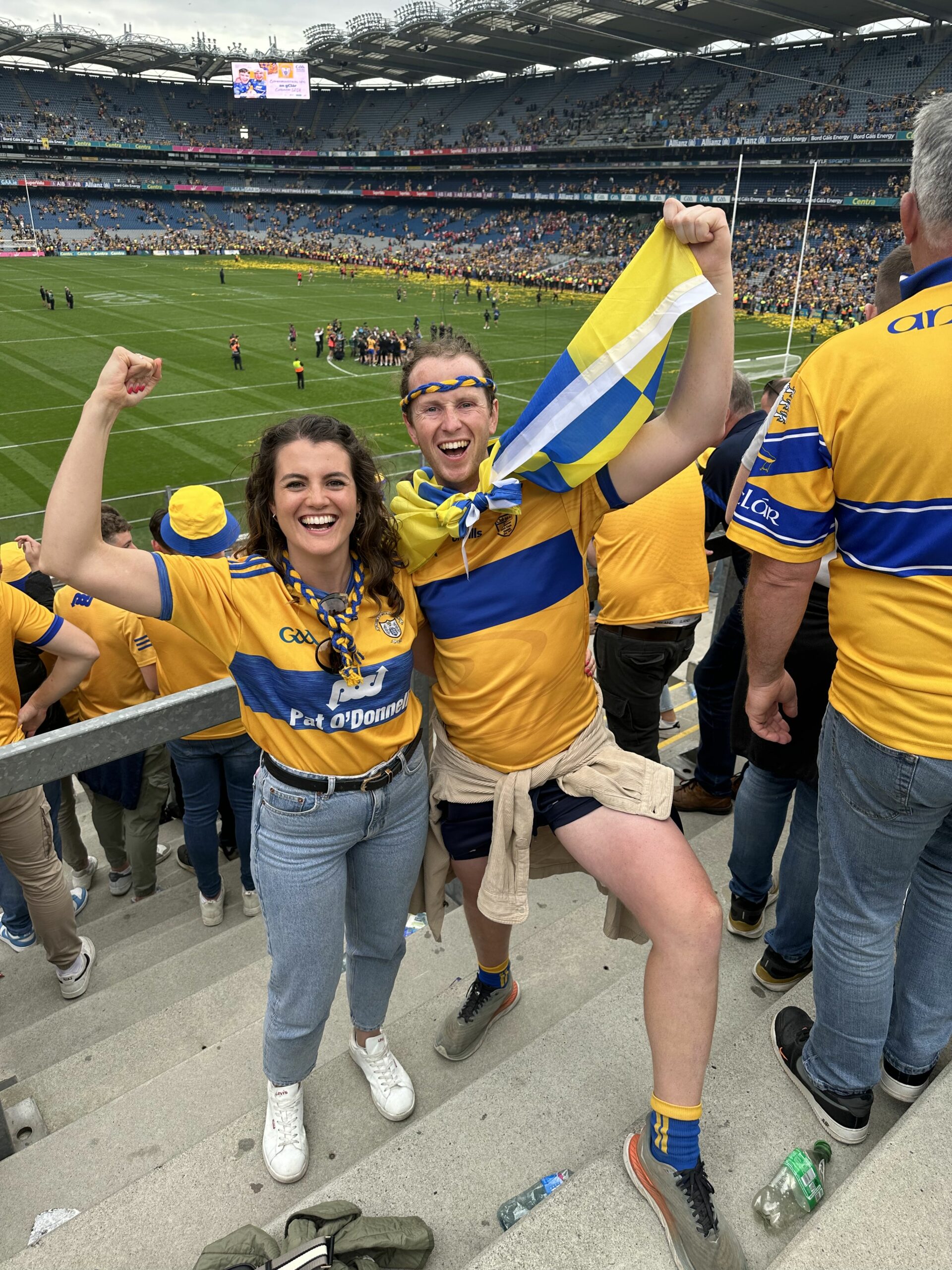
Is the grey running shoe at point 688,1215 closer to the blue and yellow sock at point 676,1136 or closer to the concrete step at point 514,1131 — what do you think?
the blue and yellow sock at point 676,1136

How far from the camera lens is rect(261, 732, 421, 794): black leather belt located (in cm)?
202

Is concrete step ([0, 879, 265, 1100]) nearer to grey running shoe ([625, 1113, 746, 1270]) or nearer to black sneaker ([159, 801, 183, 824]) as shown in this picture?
black sneaker ([159, 801, 183, 824])

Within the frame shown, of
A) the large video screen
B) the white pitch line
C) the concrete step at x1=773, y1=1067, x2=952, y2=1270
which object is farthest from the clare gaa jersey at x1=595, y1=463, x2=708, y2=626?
the large video screen

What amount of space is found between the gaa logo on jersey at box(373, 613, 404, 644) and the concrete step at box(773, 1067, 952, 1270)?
1.51 metres

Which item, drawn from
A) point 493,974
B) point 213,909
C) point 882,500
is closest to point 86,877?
point 213,909

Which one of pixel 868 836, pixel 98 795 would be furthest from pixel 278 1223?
pixel 98 795

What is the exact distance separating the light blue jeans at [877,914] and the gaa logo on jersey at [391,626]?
3.39ft

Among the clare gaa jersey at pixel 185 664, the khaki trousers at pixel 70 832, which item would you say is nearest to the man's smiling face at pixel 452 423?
the clare gaa jersey at pixel 185 664

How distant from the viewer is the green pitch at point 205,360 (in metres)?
17.1

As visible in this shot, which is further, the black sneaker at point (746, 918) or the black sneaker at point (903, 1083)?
the black sneaker at point (746, 918)

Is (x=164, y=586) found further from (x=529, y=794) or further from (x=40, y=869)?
(x=40, y=869)

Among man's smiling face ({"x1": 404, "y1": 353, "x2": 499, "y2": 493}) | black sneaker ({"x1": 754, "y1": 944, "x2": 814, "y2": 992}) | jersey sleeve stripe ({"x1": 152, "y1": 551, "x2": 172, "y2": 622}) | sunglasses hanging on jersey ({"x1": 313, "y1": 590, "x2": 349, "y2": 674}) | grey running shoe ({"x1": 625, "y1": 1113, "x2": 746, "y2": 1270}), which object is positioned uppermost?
man's smiling face ({"x1": 404, "y1": 353, "x2": 499, "y2": 493})

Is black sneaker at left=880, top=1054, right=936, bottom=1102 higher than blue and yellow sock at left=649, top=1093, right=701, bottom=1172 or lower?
lower

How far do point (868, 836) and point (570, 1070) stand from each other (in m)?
1.05
